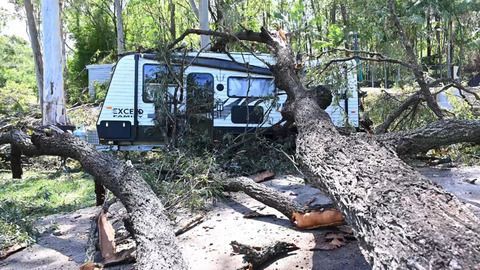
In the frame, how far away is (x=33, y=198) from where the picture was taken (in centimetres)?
702

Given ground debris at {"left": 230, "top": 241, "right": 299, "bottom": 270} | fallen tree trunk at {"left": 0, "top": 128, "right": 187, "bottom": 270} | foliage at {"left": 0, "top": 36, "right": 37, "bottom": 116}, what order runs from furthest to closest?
1. foliage at {"left": 0, "top": 36, "right": 37, "bottom": 116}
2. ground debris at {"left": 230, "top": 241, "right": 299, "bottom": 270}
3. fallen tree trunk at {"left": 0, "top": 128, "right": 187, "bottom": 270}

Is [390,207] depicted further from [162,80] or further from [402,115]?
[402,115]

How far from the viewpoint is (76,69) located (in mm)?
26219

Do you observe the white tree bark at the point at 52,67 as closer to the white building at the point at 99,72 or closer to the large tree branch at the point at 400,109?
the white building at the point at 99,72

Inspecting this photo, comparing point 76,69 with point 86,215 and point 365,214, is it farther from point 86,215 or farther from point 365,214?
point 365,214

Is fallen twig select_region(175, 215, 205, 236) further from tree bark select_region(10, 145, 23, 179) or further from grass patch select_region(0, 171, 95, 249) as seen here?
tree bark select_region(10, 145, 23, 179)

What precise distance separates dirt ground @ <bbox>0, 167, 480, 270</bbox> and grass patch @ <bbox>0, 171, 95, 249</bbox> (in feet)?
0.79

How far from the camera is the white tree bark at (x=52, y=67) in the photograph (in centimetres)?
1218

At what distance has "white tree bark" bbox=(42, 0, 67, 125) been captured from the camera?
1218 cm

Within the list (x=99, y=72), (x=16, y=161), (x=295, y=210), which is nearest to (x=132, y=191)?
(x=295, y=210)

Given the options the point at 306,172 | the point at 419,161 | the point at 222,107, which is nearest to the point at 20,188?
the point at 222,107

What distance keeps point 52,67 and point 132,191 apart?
940 cm

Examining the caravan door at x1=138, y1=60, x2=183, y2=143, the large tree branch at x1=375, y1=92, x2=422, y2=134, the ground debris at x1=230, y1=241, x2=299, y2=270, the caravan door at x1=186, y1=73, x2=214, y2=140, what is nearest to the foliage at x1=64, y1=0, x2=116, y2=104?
the caravan door at x1=138, y1=60, x2=183, y2=143

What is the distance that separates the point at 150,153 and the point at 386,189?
7.94 m
